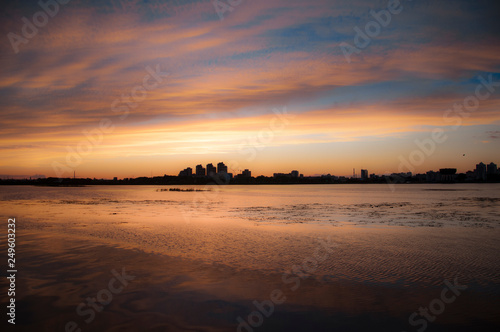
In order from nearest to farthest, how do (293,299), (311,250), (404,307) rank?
(404,307), (293,299), (311,250)

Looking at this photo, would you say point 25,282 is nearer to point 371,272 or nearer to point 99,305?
point 99,305

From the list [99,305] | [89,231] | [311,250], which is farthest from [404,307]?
[89,231]

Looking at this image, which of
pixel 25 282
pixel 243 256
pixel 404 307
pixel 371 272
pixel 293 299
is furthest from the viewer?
pixel 243 256

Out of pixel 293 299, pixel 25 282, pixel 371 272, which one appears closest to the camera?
pixel 293 299

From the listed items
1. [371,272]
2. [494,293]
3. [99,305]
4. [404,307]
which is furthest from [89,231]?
[494,293]

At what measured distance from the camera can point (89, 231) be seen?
21531 millimetres

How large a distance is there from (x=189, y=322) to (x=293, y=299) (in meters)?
3.17

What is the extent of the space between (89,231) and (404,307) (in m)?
19.6

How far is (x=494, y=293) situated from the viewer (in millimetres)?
9773

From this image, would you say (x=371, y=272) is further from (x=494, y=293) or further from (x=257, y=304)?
(x=257, y=304)

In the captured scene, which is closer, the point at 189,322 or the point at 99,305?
the point at 189,322

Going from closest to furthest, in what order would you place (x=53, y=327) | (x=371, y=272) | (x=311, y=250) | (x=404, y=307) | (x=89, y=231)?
(x=53, y=327), (x=404, y=307), (x=371, y=272), (x=311, y=250), (x=89, y=231)

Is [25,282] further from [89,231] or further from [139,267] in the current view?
[89,231]

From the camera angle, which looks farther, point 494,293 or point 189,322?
point 494,293
